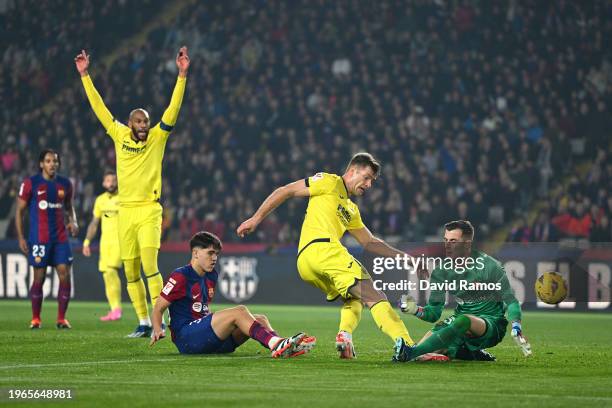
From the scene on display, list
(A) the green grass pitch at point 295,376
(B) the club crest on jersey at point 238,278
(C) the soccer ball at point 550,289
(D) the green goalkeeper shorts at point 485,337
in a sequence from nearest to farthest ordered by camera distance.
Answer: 1. (A) the green grass pitch at point 295,376
2. (D) the green goalkeeper shorts at point 485,337
3. (C) the soccer ball at point 550,289
4. (B) the club crest on jersey at point 238,278

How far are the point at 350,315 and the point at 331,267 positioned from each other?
1.44 feet

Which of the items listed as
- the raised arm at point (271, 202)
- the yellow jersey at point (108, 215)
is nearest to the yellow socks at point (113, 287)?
the yellow jersey at point (108, 215)

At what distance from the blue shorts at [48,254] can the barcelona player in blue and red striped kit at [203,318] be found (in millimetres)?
4968

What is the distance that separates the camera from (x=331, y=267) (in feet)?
30.6

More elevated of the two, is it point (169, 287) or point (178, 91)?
point (178, 91)

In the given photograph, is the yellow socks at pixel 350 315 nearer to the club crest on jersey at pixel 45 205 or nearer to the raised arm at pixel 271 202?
the raised arm at pixel 271 202

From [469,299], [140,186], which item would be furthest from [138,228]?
[469,299]

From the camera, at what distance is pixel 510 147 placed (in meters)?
24.6

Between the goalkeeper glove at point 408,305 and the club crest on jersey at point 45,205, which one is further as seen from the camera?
the club crest on jersey at point 45,205

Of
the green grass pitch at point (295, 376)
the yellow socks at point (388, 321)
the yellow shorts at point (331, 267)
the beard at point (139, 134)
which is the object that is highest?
the beard at point (139, 134)

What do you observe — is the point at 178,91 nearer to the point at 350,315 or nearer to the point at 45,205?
the point at 45,205

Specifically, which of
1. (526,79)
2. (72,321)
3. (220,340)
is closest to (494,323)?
(220,340)

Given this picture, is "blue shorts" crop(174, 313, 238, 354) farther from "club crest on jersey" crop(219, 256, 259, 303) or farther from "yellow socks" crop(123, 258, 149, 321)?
"club crest on jersey" crop(219, 256, 259, 303)

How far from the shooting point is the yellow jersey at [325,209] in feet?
31.2
